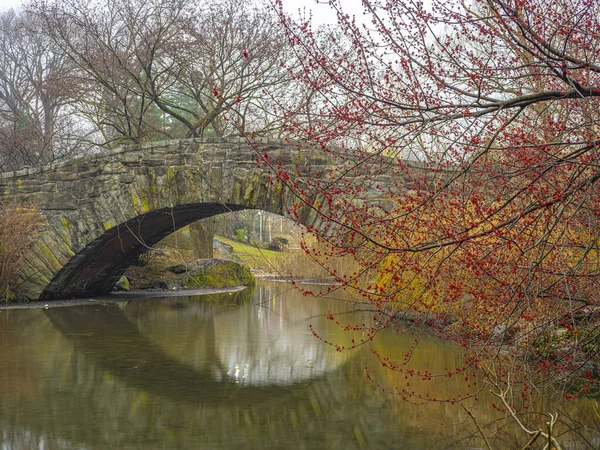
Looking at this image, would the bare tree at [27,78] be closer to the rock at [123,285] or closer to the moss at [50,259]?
the rock at [123,285]

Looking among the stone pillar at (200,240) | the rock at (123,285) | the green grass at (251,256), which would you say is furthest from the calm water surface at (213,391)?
the green grass at (251,256)

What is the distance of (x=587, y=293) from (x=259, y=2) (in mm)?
10645

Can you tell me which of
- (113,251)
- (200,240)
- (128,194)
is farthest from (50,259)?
(200,240)

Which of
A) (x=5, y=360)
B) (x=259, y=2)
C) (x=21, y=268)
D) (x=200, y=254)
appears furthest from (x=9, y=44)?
(x=5, y=360)

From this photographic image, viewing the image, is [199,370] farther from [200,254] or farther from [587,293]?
[200,254]

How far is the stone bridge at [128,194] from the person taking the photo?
28.0 feet

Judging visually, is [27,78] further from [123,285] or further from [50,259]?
[50,259]

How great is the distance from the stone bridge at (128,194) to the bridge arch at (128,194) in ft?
0.04

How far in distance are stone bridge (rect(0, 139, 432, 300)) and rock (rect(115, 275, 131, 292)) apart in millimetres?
2113

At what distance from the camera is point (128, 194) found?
9.46m

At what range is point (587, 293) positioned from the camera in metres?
4.01

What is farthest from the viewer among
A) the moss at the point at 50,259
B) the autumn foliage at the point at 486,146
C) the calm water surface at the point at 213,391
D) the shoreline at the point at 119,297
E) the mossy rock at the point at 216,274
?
the mossy rock at the point at 216,274

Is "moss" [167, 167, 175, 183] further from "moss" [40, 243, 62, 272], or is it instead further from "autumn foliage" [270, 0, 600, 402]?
"autumn foliage" [270, 0, 600, 402]

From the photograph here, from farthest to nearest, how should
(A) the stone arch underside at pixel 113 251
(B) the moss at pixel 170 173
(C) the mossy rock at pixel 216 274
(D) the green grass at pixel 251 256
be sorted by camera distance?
(D) the green grass at pixel 251 256
(C) the mossy rock at pixel 216 274
(A) the stone arch underside at pixel 113 251
(B) the moss at pixel 170 173
